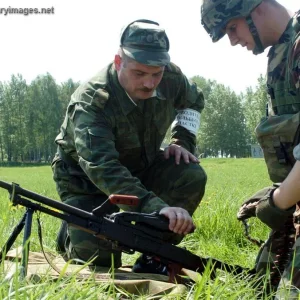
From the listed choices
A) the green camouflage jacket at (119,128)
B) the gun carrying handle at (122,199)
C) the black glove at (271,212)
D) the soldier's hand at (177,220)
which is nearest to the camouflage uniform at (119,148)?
the green camouflage jacket at (119,128)

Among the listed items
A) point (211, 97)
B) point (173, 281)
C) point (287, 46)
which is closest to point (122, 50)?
point (287, 46)

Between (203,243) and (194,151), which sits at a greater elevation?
(194,151)

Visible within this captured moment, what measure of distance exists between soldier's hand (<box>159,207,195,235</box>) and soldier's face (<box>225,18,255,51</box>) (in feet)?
3.66

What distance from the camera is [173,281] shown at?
3719mm

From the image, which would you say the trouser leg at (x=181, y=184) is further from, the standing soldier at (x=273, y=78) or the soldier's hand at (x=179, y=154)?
the standing soldier at (x=273, y=78)

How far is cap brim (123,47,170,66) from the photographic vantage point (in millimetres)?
4152

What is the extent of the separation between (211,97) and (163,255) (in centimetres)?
8230

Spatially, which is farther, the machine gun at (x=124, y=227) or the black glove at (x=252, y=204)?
the black glove at (x=252, y=204)

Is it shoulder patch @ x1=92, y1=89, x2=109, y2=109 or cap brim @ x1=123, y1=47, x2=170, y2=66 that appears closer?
cap brim @ x1=123, y1=47, x2=170, y2=66

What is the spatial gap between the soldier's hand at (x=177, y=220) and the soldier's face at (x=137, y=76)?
1157 mm

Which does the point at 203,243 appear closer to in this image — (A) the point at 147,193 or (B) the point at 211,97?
(A) the point at 147,193

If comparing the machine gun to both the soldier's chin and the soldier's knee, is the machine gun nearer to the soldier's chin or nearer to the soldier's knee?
the soldier's knee

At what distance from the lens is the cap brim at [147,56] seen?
4152 mm

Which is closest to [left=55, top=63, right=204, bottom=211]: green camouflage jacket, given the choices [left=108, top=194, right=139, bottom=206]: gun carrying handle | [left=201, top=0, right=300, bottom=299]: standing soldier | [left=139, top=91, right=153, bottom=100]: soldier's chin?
[left=139, top=91, right=153, bottom=100]: soldier's chin
